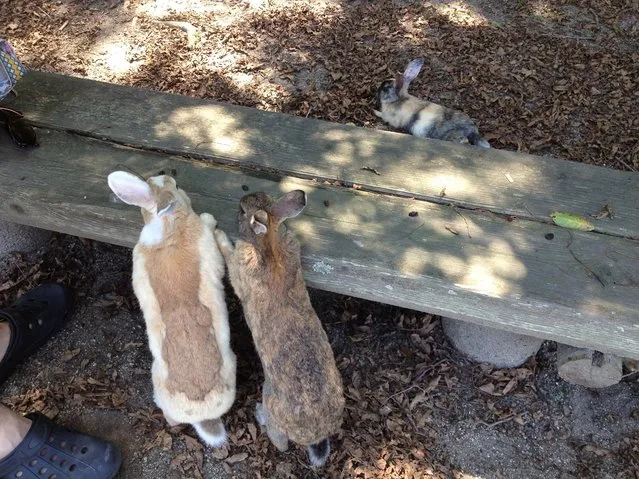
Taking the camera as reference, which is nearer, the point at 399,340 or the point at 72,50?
the point at 399,340

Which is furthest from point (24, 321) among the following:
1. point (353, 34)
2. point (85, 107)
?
point (353, 34)

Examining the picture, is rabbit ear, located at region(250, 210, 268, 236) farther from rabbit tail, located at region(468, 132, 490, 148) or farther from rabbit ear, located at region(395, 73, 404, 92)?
rabbit ear, located at region(395, 73, 404, 92)

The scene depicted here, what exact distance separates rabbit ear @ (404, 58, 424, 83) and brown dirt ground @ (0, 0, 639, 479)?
0.40 meters

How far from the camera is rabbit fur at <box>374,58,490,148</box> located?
4.74 metres

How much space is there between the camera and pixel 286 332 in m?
2.87

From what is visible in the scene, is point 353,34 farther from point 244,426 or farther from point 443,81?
point 244,426

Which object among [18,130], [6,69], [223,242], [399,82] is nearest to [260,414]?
[223,242]

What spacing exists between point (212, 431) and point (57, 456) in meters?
0.92

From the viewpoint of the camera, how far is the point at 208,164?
3352mm

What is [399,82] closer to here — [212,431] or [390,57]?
[390,57]

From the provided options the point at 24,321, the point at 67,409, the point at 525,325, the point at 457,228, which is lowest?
the point at 67,409

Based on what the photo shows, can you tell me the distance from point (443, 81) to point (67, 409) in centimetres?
436

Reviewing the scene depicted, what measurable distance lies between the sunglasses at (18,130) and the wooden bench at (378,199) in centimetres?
6

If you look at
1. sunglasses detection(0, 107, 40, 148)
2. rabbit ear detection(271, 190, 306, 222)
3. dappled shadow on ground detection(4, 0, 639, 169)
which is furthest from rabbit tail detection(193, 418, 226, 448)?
dappled shadow on ground detection(4, 0, 639, 169)
